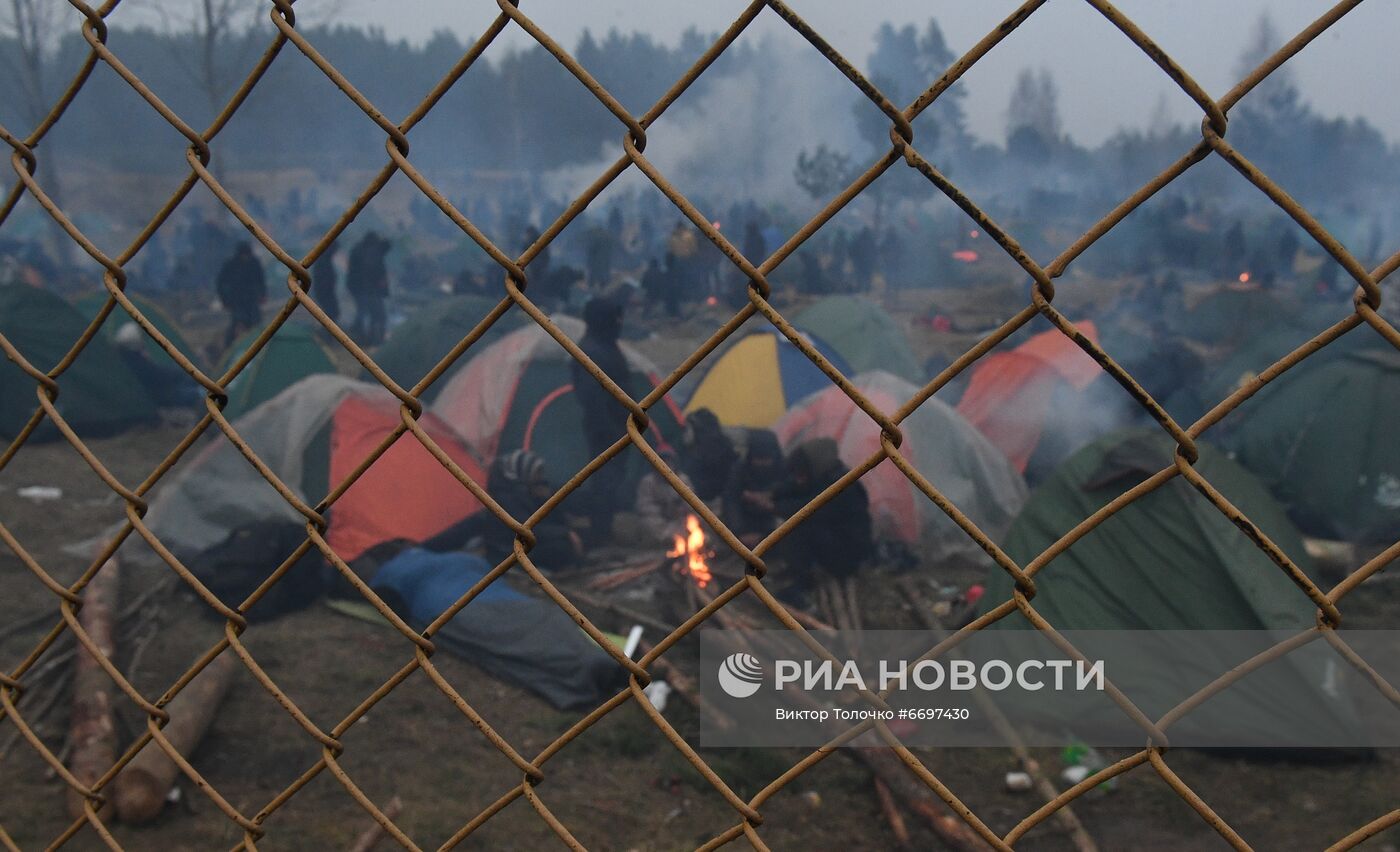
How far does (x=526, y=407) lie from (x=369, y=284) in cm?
609

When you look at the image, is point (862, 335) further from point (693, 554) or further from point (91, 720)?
point (91, 720)

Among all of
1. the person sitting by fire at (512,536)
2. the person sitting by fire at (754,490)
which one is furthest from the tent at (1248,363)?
the person sitting by fire at (512,536)

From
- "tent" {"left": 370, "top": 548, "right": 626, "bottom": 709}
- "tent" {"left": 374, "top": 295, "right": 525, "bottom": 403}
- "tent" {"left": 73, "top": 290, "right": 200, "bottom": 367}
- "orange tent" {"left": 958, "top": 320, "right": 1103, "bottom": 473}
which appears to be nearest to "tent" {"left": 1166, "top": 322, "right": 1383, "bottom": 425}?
"orange tent" {"left": 958, "top": 320, "right": 1103, "bottom": 473}

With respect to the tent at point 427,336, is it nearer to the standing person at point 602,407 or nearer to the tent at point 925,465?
the standing person at point 602,407

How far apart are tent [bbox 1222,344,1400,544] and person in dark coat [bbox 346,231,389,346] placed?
9.43m

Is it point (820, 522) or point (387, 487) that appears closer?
point (820, 522)

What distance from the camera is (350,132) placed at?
3531 centimetres

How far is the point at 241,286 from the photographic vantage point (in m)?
10.7

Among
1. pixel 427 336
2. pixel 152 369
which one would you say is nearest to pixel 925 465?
pixel 427 336

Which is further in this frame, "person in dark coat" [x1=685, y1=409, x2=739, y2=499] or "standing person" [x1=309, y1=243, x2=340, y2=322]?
"standing person" [x1=309, y1=243, x2=340, y2=322]

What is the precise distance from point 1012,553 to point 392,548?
3.43 metres

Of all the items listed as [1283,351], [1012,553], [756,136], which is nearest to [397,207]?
[756,136]

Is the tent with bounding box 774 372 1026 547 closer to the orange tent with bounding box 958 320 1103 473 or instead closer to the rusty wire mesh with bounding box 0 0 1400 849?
the orange tent with bounding box 958 320 1103 473

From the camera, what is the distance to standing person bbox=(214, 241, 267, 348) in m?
10.6
